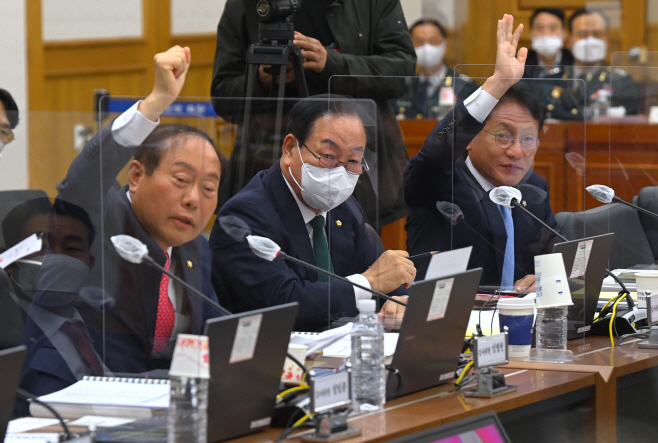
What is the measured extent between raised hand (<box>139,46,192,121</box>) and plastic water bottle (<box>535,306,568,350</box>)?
0.87 meters

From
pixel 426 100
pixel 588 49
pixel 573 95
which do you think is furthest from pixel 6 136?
pixel 588 49

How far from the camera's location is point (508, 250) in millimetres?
2227

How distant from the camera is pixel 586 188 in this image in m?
2.37

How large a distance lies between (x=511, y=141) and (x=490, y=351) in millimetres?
758

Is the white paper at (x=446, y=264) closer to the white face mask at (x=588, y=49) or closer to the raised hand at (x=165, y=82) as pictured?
the raised hand at (x=165, y=82)

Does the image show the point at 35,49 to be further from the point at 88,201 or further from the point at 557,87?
the point at 88,201

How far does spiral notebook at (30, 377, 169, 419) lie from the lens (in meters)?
1.37

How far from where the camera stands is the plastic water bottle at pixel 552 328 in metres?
1.95

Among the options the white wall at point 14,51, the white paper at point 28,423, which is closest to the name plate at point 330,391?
the white paper at point 28,423

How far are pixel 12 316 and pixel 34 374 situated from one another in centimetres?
18

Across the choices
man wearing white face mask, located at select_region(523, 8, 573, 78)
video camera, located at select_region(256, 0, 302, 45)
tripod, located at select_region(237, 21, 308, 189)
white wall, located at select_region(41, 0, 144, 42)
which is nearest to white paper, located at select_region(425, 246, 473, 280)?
tripod, located at select_region(237, 21, 308, 189)

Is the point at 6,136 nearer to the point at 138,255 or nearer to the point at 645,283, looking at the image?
the point at 138,255

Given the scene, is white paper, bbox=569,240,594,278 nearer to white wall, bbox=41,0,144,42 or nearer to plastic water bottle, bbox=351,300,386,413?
plastic water bottle, bbox=351,300,386,413

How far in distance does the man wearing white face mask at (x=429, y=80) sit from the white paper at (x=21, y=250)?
289cm
